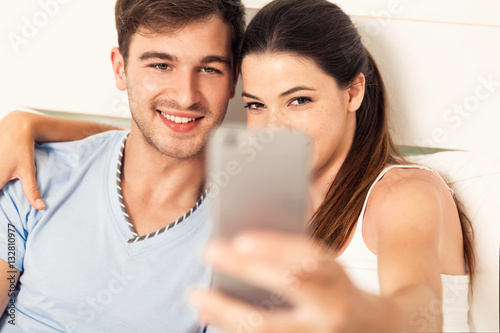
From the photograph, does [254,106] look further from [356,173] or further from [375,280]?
[375,280]

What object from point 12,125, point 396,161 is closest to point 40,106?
point 12,125

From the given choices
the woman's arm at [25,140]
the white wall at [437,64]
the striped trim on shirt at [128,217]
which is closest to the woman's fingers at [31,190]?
the woman's arm at [25,140]

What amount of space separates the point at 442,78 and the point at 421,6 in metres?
0.18

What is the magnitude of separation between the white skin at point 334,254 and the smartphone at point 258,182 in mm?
31

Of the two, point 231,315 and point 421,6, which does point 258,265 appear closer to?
point 231,315

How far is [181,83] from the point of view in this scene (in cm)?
98

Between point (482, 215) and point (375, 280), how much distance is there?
0.25 meters

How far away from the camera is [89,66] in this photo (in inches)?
55.6

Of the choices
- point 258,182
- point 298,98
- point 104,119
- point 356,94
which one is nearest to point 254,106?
point 298,98

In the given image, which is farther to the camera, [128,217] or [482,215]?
[128,217]

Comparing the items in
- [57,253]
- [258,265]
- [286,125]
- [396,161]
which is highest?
[258,265]

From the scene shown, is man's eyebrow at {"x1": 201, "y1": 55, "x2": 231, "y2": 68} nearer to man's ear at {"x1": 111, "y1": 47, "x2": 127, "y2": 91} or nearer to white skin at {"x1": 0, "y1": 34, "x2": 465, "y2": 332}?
white skin at {"x1": 0, "y1": 34, "x2": 465, "y2": 332}

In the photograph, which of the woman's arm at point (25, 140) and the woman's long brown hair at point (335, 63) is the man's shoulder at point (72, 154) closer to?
the woman's arm at point (25, 140)

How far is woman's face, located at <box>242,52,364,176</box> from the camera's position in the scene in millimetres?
902
